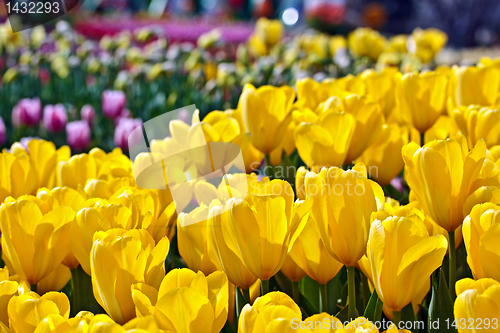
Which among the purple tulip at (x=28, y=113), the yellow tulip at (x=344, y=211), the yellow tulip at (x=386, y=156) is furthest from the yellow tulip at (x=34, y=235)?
the purple tulip at (x=28, y=113)

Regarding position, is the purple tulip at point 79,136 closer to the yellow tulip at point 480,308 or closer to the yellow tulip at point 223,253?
the yellow tulip at point 223,253

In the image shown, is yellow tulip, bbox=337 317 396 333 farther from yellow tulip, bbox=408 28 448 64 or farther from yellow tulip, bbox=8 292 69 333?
yellow tulip, bbox=408 28 448 64

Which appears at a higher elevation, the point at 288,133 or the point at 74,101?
the point at 288,133

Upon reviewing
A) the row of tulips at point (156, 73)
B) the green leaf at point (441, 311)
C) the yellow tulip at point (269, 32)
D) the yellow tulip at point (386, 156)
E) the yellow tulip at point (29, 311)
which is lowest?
the row of tulips at point (156, 73)

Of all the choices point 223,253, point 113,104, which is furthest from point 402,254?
point 113,104

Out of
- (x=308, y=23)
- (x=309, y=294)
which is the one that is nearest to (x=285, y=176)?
(x=309, y=294)

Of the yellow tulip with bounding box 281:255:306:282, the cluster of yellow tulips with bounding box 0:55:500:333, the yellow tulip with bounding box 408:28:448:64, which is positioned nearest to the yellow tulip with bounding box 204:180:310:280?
the cluster of yellow tulips with bounding box 0:55:500:333

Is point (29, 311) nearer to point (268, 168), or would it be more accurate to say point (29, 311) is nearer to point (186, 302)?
point (186, 302)

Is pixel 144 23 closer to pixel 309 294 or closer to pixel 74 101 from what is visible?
pixel 74 101

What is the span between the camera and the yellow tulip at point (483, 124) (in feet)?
3.25

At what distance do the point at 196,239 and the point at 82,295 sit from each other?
0.22 metres

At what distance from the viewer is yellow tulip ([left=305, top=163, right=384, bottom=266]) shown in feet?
2.09

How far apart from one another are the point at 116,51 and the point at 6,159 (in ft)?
12.3

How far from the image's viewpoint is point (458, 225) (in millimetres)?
685
